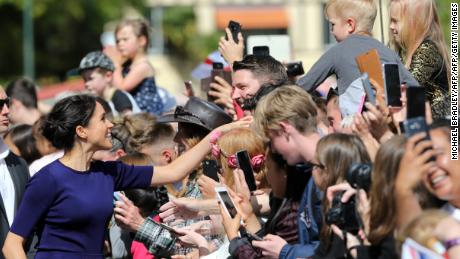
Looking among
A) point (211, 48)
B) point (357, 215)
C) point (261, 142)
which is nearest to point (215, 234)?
point (261, 142)

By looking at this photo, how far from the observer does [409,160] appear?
5.13 metres

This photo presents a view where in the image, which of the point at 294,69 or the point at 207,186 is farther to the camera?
the point at 294,69

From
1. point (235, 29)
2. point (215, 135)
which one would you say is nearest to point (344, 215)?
point (215, 135)

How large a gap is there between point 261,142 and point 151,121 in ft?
7.86

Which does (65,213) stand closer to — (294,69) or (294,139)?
(294,139)

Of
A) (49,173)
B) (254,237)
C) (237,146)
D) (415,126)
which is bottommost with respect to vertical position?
(254,237)

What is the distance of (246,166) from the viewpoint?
655 cm

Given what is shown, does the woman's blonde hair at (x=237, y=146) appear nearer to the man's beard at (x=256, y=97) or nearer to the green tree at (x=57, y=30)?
the man's beard at (x=256, y=97)

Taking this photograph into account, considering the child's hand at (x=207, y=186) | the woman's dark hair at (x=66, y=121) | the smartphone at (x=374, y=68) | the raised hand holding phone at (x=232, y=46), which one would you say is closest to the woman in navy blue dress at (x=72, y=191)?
the woman's dark hair at (x=66, y=121)

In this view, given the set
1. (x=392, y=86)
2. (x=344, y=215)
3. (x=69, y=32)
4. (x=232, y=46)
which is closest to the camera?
(x=344, y=215)

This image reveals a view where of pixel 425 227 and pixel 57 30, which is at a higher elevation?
pixel 425 227

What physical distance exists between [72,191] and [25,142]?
12.6ft

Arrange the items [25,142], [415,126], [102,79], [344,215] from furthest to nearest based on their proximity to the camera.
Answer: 1. [102,79]
2. [25,142]
3. [344,215]
4. [415,126]

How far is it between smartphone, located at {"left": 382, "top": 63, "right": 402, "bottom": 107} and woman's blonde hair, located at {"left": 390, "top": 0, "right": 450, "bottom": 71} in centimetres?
135
